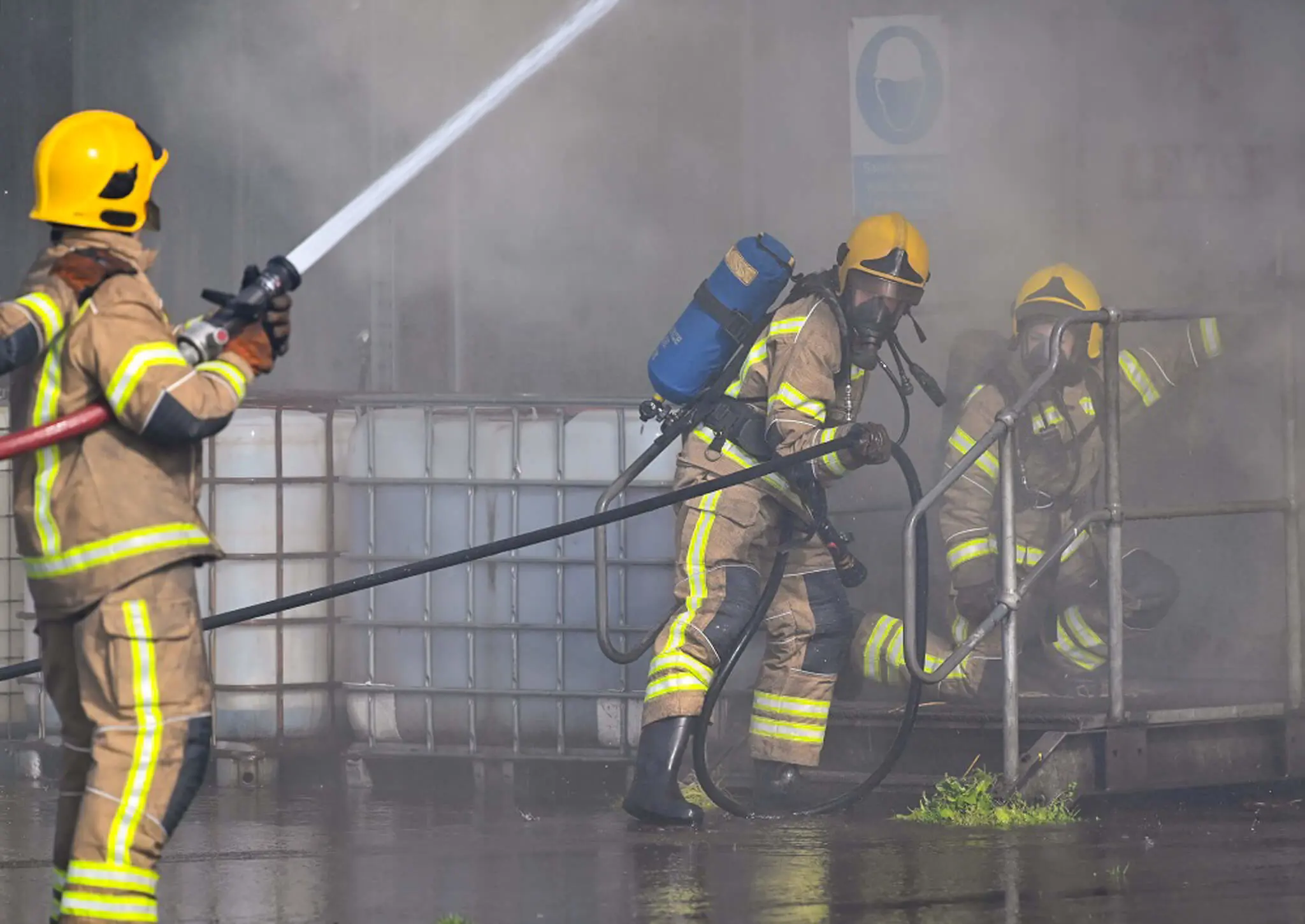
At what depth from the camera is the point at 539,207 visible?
823 cm

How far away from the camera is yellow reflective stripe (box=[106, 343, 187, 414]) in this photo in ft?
12.6

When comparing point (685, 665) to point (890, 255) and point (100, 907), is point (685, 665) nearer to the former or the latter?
point (890, 255)

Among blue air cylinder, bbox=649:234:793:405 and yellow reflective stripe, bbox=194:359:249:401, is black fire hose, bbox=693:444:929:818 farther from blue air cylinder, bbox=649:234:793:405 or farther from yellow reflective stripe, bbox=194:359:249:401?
yellow reflective stripe, bbox=194:359:249:401

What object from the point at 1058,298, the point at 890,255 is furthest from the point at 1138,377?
the point at 890,255

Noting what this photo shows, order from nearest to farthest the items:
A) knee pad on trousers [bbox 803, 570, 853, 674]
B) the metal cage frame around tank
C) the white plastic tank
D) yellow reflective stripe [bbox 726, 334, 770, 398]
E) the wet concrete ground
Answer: the wet concrete ground < the metal cage frame around tank < yellow reflective stripe [bbox 726, 334, 770, 398] < knee pad on trousers [bbox 803, 570, 853, 674] < the white plastic tank

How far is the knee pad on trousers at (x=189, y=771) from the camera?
155 inches

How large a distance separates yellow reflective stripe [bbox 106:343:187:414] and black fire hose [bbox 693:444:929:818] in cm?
245

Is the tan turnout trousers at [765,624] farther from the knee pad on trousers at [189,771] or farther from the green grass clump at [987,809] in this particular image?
the knee pad on trousers at [189,771]

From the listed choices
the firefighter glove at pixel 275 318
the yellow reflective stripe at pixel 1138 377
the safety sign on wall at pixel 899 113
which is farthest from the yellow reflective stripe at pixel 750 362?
the firefighter glove at pixel 275 318

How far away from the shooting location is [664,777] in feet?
19.2

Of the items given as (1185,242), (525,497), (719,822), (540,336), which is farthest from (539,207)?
(719,822)

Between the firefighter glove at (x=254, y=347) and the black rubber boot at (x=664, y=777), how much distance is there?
220 centimetres

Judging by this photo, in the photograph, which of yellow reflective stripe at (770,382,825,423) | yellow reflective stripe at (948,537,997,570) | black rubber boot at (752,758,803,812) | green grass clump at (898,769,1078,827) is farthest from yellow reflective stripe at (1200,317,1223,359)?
black rubber boot at (752,758,803,812)

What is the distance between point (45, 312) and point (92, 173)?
0.31 metres
